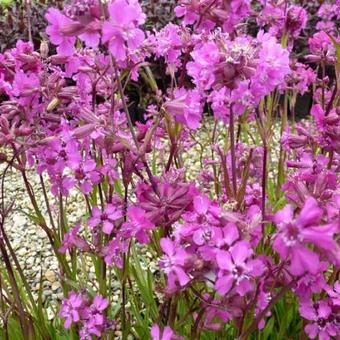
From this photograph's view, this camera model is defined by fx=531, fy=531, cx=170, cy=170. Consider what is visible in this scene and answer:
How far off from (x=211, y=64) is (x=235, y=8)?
0.61 ft

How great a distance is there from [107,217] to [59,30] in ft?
1.12

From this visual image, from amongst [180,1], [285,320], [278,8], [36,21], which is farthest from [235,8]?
[36,21]

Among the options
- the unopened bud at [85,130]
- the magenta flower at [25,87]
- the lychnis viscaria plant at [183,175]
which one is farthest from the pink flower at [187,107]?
the magenta flower at [25,87]

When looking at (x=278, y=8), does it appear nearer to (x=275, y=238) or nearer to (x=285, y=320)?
(x=285, y=320)

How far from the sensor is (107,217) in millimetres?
934

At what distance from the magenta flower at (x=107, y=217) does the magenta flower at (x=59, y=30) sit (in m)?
0.28

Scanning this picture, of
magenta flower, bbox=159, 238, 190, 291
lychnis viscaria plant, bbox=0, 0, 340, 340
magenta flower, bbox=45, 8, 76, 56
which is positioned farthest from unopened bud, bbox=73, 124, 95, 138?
magenta flower, bbox=159, 238, 190, 291

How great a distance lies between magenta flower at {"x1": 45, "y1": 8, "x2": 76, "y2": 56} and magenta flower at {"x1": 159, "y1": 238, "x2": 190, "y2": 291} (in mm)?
326

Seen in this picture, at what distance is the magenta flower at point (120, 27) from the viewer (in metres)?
0.67

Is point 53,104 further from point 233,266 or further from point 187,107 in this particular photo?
point 233,266

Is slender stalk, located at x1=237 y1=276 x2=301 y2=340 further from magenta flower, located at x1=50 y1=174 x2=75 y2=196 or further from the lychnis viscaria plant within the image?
magenta flower, located at x1=50 y1=174 x2=75 y2=196

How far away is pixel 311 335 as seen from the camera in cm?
90

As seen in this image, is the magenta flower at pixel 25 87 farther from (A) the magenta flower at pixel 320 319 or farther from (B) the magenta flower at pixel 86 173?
(A) the magenta flower at pixel 320 319

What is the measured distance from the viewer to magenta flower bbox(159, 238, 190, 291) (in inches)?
27.5
